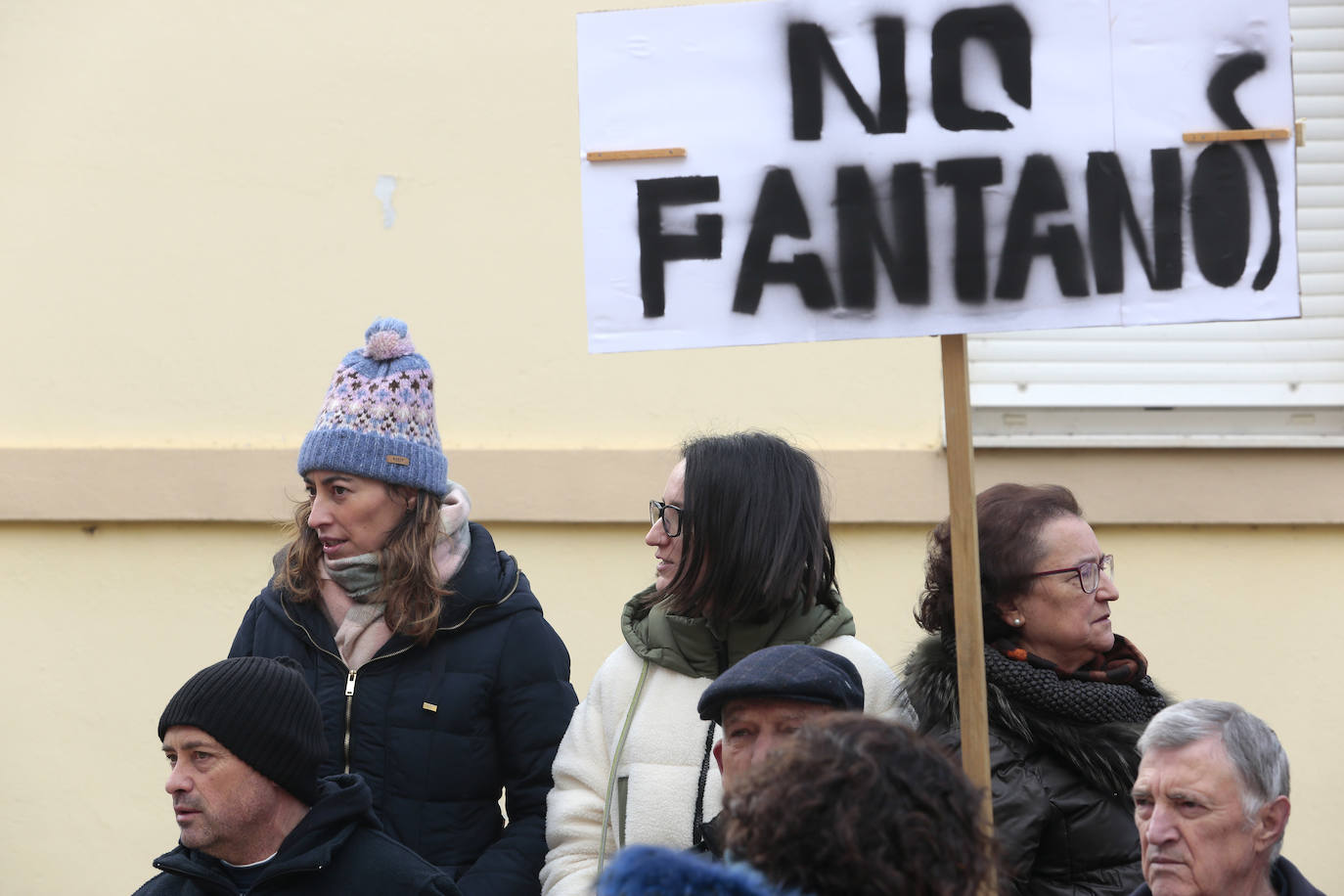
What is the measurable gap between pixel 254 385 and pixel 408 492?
1962 millimetres

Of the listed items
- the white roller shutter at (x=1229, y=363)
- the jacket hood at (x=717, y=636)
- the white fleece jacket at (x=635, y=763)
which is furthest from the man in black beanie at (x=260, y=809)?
the white roller shutter at (x=1229, y=363)

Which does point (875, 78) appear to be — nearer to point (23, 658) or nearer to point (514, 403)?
point (514, 403)

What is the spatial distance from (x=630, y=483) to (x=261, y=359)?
4.52ft

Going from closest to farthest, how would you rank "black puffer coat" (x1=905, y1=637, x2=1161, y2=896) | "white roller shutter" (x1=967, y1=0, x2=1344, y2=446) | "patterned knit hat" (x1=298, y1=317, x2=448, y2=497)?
"black puffer coat" (x1=905, y1=637, x2=1161, y2=896) → "patterned knit hat" (x1=298, y1=317, x2=448, y2=497) → "white roller shutter" (x1=967, y1=0, x2=1344, y2=446)

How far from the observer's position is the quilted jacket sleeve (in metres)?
3.16

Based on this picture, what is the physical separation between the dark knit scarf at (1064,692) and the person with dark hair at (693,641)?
0.22 m

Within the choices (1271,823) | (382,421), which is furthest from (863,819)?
(382,421)

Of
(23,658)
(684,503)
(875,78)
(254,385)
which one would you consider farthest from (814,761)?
(23,658)

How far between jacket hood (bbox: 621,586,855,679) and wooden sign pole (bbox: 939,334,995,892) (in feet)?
1.30

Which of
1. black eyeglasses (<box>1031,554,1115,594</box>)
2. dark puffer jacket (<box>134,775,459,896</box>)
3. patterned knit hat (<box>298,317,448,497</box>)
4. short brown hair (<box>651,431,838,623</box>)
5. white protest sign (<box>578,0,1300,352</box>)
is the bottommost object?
dark puffer jacket (<box>134,775,459,896</box>)

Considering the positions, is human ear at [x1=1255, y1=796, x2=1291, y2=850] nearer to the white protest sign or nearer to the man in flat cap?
the man in flat cap

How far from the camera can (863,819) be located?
1543 mm

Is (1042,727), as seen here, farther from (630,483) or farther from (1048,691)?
(630,483)

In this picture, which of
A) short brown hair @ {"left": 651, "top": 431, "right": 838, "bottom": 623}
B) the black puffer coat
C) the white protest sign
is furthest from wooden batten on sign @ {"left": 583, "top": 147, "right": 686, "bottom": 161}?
the black puffer coat
